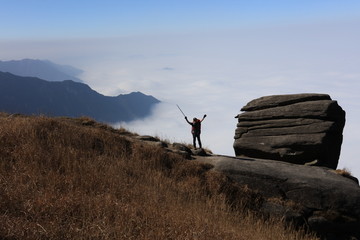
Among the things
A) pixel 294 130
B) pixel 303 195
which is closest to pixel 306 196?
pixel 303 195

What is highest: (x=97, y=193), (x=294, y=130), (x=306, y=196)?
(x=294, y=130)

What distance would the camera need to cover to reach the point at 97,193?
760cm

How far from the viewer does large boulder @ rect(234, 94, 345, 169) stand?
19.1 meters

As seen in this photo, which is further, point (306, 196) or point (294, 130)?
point (294, 130)

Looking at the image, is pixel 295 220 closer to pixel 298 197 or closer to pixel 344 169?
pixel 298 197

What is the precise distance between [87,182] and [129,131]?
12598mm

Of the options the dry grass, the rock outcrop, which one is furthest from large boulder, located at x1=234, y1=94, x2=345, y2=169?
the dry grass

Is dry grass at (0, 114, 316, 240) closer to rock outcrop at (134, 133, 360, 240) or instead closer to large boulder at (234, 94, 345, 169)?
rock outcrop at (134, 133, 360, 240)

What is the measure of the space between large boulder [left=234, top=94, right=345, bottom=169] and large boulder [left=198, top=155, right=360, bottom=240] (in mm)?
2752

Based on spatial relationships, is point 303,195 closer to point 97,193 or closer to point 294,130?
point 294,130

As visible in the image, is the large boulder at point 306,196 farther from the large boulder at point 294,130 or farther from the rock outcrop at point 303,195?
the large boulder at point 294,130

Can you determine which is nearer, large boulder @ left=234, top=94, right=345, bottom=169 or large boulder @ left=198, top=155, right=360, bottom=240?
large boulder @ left=198, top=155, right=360, bottom=240

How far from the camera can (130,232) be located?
18.5ft

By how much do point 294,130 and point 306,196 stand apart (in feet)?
18.6
